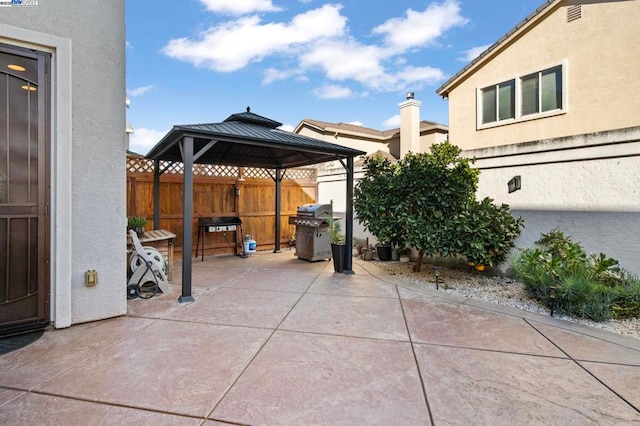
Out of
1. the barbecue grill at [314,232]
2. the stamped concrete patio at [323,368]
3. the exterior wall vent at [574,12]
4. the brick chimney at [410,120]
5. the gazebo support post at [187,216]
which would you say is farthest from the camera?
the brick chimney at [410,120]

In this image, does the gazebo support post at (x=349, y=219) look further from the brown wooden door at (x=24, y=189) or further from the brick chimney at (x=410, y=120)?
the brick chimney at (x=410, y=120)

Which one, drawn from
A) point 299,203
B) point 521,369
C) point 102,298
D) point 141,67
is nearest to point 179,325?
point 102,298

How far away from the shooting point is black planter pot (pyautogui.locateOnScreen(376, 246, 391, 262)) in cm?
721

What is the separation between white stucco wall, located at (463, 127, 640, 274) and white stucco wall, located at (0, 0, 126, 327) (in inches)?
219

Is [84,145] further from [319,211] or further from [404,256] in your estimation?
[404,256]

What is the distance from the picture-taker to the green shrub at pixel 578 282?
359 cm

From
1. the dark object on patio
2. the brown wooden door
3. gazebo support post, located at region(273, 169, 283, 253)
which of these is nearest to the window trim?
gazebo support post, located at region(273, 169, 283, 253)

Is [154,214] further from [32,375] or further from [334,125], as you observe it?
[334,125]

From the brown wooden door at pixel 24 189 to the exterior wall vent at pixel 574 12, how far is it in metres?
10.3

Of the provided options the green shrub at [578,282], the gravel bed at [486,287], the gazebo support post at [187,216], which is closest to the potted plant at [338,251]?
the gravel bed at [486,287]

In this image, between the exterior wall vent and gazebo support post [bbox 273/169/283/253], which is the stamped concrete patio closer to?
gazebo support post [bbox 273/169/283/253]

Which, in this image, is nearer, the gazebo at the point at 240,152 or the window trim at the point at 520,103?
the gazebo at the point at 240,152

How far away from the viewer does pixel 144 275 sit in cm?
450

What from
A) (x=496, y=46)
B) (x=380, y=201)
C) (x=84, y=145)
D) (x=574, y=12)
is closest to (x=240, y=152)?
(x=380, y=201)
